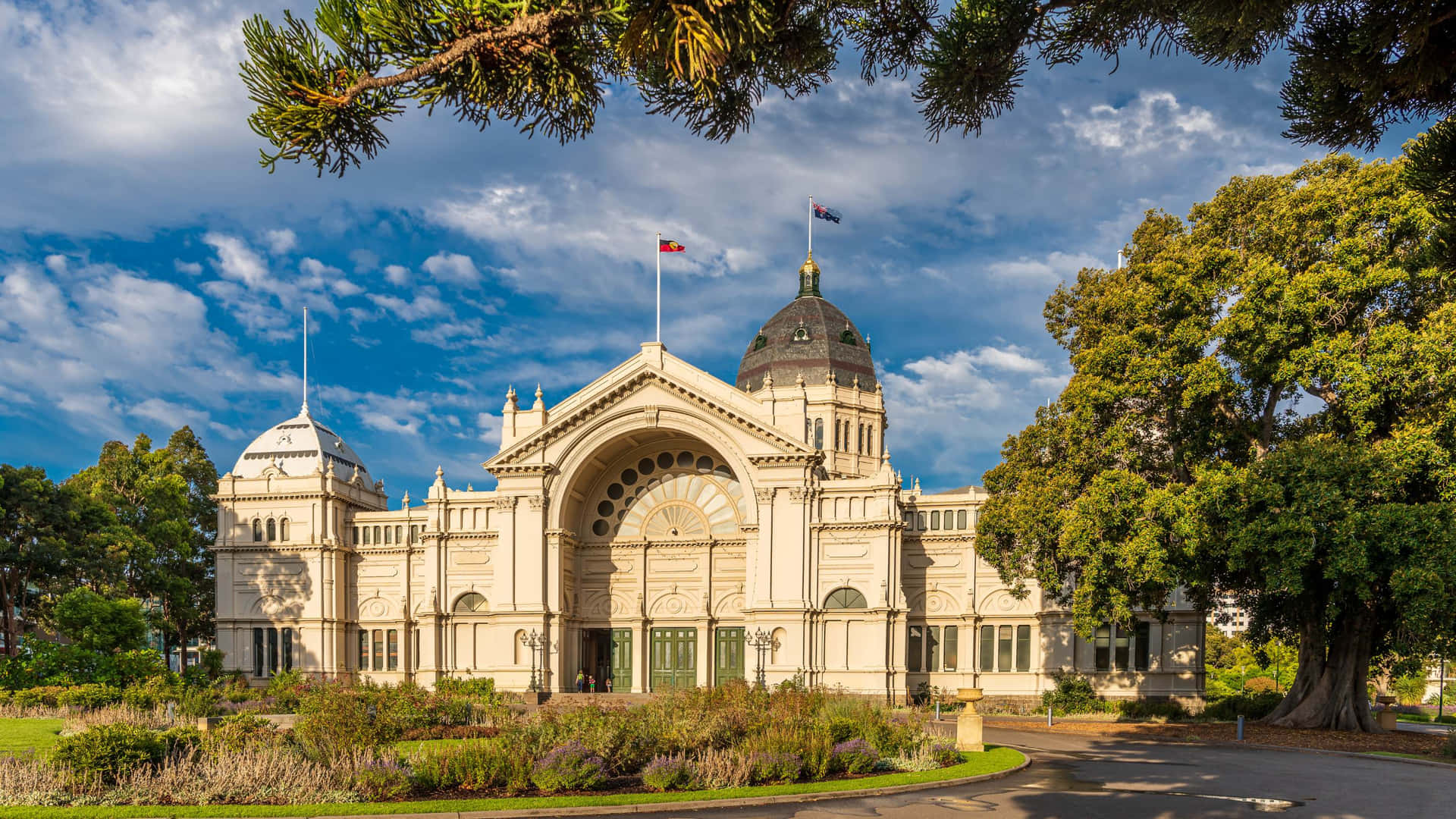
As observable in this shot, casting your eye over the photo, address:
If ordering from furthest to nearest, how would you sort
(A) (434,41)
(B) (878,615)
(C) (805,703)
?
(B) (878,615) < (C) (805,703) < (A) (434,41)

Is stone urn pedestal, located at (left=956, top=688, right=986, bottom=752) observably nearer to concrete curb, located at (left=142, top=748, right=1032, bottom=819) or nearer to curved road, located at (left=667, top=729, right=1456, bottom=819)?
curved road, located at (left=667, top=729, right=1456, bottom=819)

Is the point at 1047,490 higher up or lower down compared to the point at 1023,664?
higher up

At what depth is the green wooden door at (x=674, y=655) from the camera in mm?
50438

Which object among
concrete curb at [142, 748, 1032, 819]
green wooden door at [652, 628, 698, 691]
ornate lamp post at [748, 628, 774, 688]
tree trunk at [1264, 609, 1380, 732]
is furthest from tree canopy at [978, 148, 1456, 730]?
green wooden door at [652, 628, 698, 691]

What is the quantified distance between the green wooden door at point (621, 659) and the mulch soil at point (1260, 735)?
1882 centimetres

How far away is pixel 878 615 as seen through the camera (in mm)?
45719

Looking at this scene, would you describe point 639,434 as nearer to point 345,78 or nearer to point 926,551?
point 926,551

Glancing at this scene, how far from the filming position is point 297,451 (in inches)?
2313

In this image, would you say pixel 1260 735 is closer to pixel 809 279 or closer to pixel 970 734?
pixel 970 734

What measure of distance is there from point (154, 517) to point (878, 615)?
41.1 meters

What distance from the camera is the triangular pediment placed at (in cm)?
4753

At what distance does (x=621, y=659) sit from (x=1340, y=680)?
3085cm

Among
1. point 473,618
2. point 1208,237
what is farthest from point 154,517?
point 1208,237

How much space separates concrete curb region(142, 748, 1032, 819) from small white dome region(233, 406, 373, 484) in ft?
142
